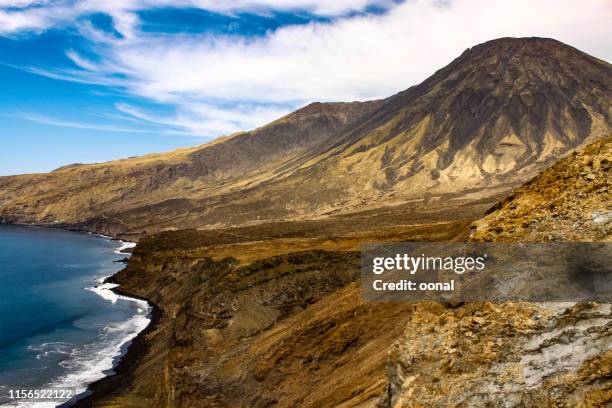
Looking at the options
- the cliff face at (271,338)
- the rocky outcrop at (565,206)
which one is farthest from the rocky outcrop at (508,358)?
the cliff face at (271,338)

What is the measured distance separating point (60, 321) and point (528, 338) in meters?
79.4

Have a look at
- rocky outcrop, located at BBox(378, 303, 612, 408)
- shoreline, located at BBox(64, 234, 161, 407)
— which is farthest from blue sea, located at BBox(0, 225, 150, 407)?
Result: rocky outcrop, located at BBox(378, 303, 612, 408)

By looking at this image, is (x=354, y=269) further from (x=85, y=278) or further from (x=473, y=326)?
(x=85, y=278)

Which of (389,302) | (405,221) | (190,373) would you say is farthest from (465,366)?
(405,221)

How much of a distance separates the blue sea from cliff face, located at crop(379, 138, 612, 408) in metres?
45.7

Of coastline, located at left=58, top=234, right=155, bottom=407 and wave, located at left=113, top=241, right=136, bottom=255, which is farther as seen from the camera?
wave, located at left=113, top=241, right=136, bottom=255

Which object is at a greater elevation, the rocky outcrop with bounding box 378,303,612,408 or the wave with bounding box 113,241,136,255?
the rocky outcrop with bounding box 378,303,612,408

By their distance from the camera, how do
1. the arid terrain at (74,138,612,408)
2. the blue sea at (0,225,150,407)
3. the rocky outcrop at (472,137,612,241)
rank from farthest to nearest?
the blue sea at (0,225,150,407), the rocky outcrop at (472,137,612,241), the arid terrain at (74,138,612,408)

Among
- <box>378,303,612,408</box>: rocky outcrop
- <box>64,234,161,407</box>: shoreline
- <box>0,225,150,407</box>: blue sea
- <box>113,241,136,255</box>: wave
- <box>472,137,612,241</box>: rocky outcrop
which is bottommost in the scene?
<box>64,234,161,407</box>: shoreline

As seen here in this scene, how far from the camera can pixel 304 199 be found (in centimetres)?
19138

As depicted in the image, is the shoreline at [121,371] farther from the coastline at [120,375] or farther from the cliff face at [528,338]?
the cliff face at [528,338]

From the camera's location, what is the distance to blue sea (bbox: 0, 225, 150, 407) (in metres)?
55.2

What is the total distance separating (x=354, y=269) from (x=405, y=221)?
64.0 metres

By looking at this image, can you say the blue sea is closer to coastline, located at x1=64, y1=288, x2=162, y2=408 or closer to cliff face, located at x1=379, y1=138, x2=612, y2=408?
coastline, located at x1=64, y1=288, x2=162, y2=408
